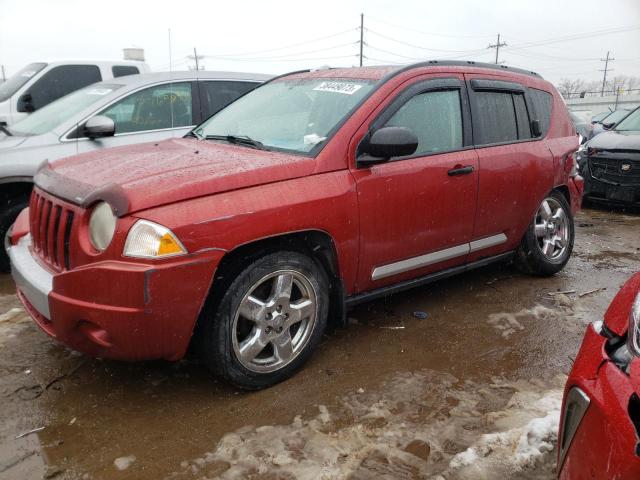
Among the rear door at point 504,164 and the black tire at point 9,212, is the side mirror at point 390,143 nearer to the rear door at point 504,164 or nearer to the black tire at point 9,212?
the rear door at point 504,164

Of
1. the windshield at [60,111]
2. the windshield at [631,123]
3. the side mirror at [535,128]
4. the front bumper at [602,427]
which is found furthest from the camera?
the windshield at [631,123]

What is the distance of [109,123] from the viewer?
4.52m

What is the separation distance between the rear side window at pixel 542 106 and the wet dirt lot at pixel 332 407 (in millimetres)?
1573

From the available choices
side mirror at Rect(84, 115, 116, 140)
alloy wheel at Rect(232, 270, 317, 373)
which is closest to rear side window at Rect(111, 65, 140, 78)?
side mirror at Rect(84, 115, 116, 140)

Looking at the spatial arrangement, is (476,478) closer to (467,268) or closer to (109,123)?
(467,268)

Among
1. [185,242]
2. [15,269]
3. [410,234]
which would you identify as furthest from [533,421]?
[15,269]

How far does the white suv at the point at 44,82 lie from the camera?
7.97 meters

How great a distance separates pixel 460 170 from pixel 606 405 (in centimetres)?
223

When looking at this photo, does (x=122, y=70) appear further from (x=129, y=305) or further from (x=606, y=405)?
(x=606, y=405)

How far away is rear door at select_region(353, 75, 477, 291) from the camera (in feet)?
10.3

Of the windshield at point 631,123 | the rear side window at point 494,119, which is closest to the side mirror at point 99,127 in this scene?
the rear side window at point 494,119

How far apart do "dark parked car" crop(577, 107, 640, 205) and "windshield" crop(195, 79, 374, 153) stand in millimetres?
5846

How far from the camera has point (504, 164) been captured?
3.86 m

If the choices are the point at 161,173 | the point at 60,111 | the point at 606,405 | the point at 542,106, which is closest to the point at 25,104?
the point at 60,111
